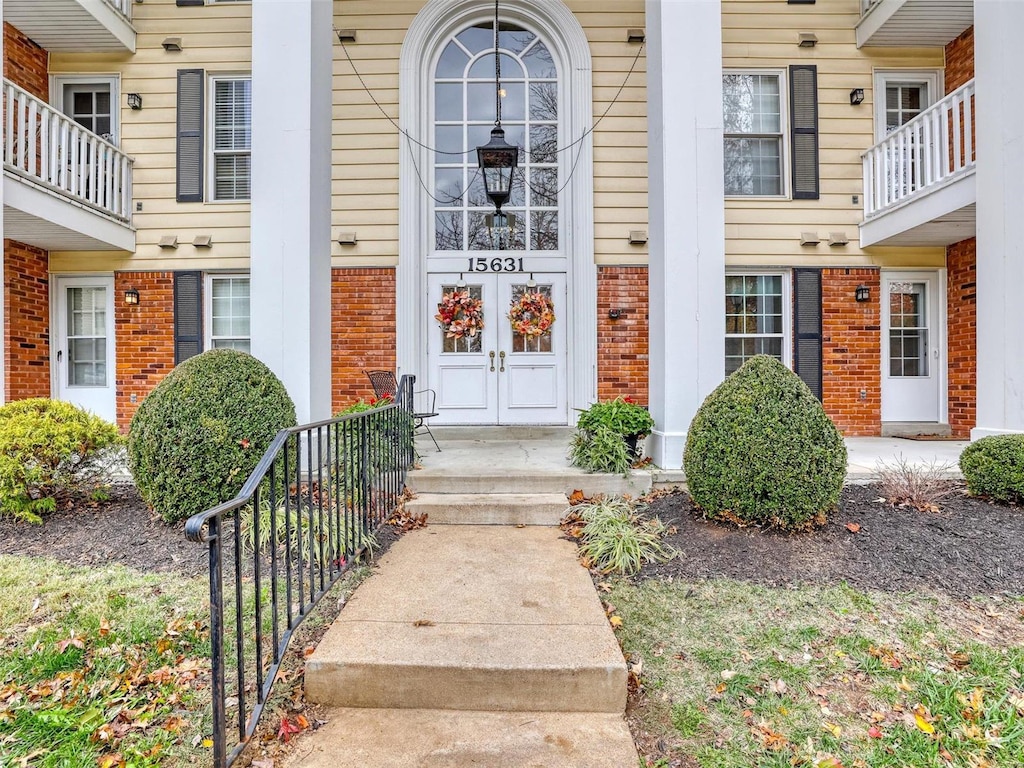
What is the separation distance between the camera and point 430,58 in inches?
280

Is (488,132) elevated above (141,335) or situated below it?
above

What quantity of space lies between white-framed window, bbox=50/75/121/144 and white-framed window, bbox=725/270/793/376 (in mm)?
8484

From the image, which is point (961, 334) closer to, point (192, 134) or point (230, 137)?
point (230, 137)

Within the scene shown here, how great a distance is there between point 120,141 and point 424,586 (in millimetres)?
7645

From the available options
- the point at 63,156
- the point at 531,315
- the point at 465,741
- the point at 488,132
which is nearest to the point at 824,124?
the point at 488,132

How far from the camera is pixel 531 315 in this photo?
686 cm

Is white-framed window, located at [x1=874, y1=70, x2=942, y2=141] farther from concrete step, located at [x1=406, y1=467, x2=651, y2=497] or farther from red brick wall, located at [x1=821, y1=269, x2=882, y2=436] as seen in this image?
concrete step, located at [x1=406, y1=467, x2=651, y2=497]

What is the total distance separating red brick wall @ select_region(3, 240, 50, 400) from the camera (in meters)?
6.63

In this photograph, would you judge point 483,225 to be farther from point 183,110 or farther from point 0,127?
point 0,127

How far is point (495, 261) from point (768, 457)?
4.59 meters

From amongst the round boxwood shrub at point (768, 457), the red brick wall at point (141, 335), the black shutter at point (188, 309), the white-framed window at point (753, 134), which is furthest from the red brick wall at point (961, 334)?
the red brick wall at point (141, 335)

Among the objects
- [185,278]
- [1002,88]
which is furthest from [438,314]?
[1002,88]

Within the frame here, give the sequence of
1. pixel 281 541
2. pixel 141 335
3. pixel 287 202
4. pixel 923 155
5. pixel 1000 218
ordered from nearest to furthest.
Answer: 1. pixel 281 541
2. pixel 287 202
3. pixel 1000 218
4. pixel 923 155
5. pixel 141 335

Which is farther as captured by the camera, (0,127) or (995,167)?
(0,127)
